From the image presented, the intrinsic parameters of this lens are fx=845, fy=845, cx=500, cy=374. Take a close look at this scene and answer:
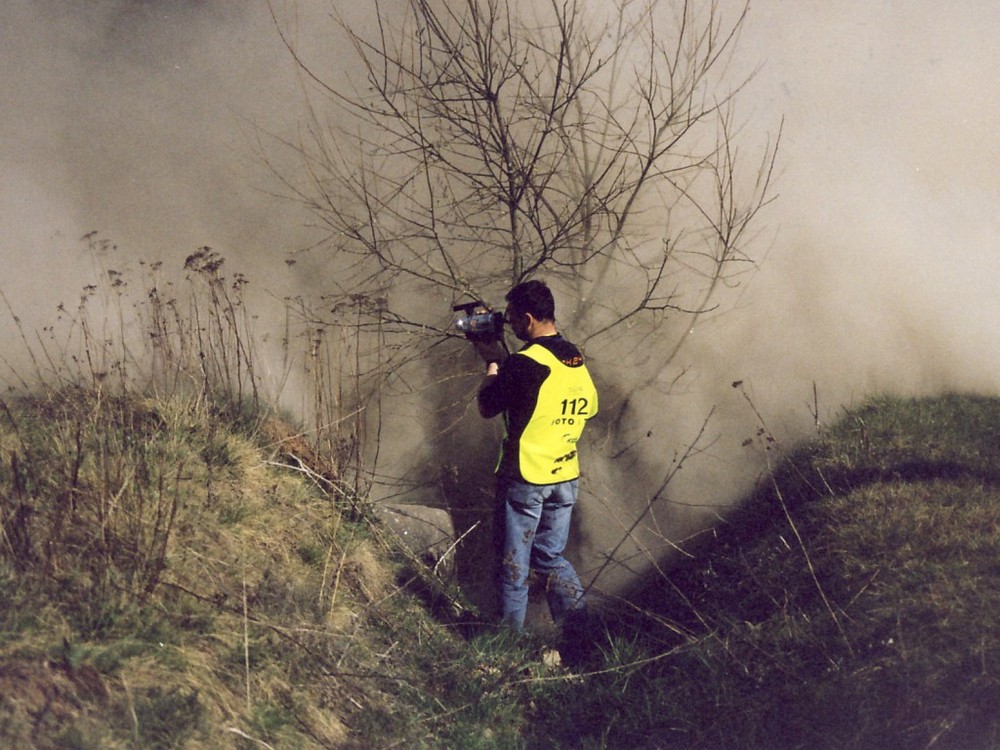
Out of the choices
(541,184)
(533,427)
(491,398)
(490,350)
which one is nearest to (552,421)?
(533,427)

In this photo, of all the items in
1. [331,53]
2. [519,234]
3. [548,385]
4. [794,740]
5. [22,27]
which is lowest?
[794,740]

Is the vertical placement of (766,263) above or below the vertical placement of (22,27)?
below

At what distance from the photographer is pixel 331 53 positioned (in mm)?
7359

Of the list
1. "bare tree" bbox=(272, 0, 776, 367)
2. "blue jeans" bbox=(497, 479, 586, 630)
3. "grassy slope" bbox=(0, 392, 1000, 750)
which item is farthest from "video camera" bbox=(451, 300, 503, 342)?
"bare tree" bbox=(272, 0, 776, 367)

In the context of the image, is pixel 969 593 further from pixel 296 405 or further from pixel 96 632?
pixel 296 405

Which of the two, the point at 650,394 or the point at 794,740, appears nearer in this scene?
the point at 794,740

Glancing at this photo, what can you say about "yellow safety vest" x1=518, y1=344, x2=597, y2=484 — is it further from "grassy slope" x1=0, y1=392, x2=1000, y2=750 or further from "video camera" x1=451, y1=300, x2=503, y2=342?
"grassy slope" x1=0, y1=392, x2=1000, y2=750

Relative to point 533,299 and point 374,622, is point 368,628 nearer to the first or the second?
point 374,622

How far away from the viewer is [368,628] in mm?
4102

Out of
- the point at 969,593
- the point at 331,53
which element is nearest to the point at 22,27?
the point at 331,53

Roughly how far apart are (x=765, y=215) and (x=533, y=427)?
154 inches

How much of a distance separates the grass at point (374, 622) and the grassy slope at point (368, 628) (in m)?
0.01

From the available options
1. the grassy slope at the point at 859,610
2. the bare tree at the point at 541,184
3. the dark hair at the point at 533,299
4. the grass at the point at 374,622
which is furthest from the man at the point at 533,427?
the bare tree at the point at 541,184

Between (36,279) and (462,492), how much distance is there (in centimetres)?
428
